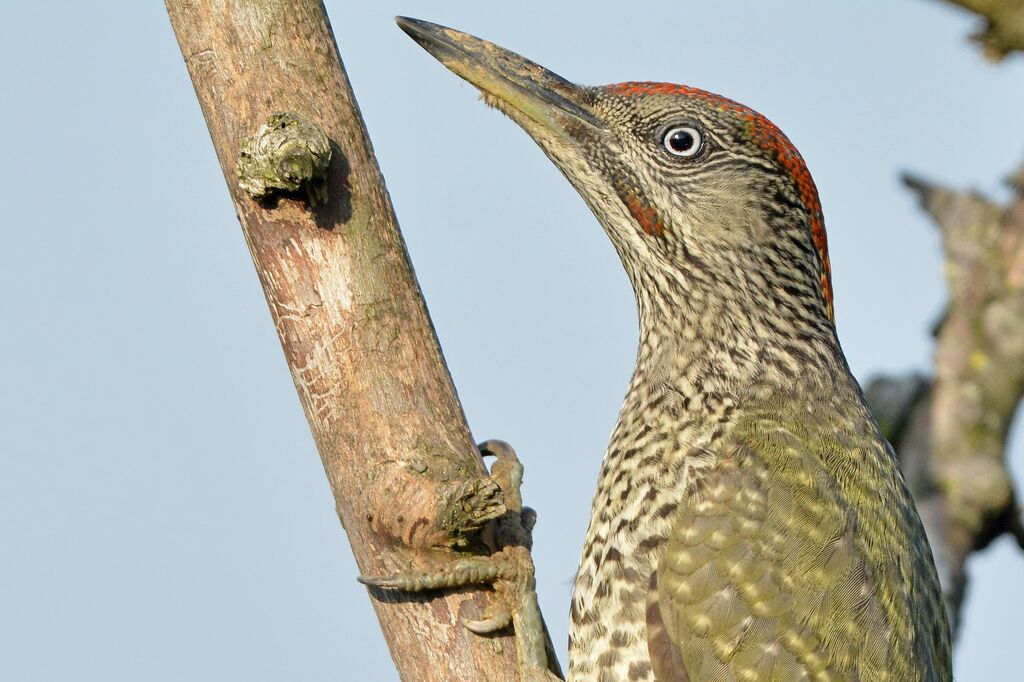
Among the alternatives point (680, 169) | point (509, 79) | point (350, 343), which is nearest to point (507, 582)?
point (350, 343)

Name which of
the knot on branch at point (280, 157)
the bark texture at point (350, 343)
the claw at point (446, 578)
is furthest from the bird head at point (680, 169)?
the claw at point (446, 578)

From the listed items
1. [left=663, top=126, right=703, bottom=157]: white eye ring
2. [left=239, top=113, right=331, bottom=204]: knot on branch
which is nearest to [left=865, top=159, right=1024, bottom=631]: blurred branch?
[left=663, top=126, right=703, bottom=157]: white eye ring

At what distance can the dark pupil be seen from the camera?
4828mm

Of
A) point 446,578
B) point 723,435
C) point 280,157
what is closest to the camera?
point 280,157

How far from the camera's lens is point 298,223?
3846mm

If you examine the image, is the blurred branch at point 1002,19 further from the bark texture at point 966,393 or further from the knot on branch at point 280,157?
the bark texture at point 966,393

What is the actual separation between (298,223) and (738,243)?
1765 mm

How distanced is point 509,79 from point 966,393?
2.83 meters

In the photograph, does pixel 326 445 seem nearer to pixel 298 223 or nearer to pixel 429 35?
pixel 298 223

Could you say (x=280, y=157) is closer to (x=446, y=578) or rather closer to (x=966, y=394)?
(x=446, y=578)

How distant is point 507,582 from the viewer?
4.05 meters

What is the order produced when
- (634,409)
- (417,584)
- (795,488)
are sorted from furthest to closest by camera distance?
1. (634,409)
2. (795,488)
3. (417,584)

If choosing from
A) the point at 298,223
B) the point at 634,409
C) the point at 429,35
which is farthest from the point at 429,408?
the point at 429,35

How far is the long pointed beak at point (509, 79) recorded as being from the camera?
4.75m
